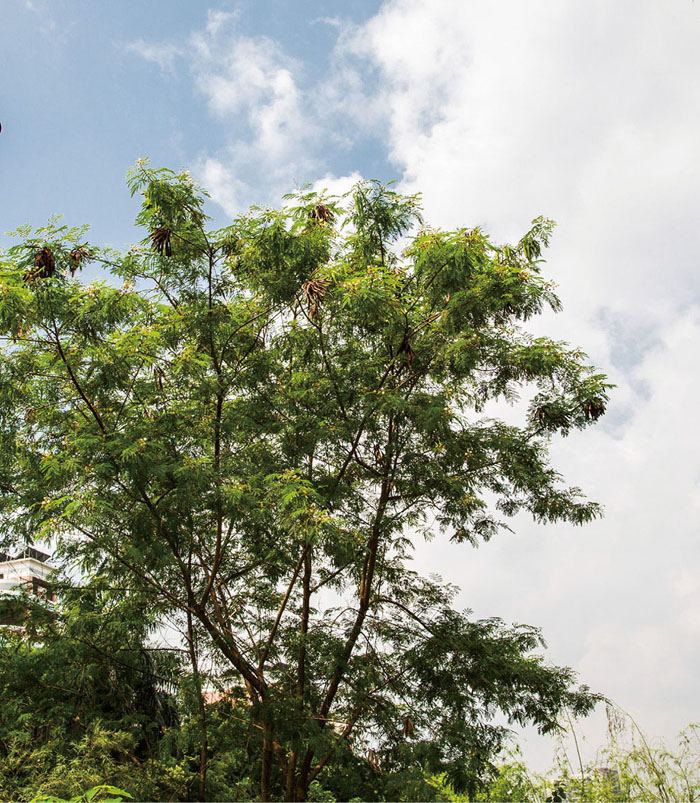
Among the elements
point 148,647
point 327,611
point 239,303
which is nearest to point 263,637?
point 327,611

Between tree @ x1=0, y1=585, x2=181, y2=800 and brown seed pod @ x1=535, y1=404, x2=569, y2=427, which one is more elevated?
brown seed pod @ x1=535, y1=404, x2=569, y2=427

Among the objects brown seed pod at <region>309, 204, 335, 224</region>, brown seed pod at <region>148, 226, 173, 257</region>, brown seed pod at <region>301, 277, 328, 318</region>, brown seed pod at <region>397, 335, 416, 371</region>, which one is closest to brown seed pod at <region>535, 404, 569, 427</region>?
brown seed pod at <region>397, 335, 416, 371</region>

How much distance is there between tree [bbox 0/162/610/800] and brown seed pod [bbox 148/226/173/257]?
0.09ft

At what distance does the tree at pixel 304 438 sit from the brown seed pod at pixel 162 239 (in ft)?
0.09

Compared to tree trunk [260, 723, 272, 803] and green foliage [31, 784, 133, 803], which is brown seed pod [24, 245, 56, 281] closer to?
green foliage [31, 784, 133, 803]

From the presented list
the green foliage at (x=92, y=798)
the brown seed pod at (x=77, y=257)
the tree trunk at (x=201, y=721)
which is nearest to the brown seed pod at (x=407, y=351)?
the brown seed pod at (x=77, y=257)

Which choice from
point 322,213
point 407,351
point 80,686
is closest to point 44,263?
point 322,213

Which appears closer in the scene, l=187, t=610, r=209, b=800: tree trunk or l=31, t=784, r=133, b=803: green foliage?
l=31, t=784, r=133, b=803: green foliage

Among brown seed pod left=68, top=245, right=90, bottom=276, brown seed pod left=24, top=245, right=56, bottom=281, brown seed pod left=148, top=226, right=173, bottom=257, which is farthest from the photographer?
brown seed pod left=148, top=226, right=173, bottom=257

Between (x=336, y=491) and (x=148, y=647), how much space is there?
11.0 feet

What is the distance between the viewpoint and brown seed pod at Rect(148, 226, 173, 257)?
6.30 meters

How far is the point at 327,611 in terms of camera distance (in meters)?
7.59

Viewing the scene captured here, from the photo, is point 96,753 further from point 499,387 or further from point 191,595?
point 499,387

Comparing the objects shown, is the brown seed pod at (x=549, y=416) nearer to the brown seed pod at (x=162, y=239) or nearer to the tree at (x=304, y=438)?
the tree at (x=304, y=438)
